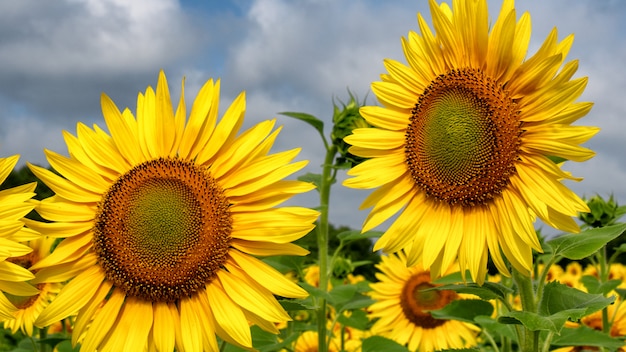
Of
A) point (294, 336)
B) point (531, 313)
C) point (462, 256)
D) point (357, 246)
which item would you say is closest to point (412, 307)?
point (294, 336)

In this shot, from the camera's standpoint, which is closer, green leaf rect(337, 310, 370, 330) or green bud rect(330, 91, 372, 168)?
green bud rect(330, 91, 372, 168)

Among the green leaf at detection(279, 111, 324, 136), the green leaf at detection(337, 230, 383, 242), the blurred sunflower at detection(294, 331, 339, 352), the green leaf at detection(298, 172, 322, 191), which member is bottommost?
the blurred sunflower at detection(294, 331, 339, 352)

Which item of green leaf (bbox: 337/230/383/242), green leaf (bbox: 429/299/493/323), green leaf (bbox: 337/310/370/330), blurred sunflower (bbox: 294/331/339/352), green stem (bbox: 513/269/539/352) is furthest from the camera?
blurred sunflower (bbox: 294/331/339/352)

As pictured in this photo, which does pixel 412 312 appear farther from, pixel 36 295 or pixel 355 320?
pixel 36 295

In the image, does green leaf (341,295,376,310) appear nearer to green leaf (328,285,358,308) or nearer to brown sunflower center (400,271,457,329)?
green leaf (328,285,358,308)

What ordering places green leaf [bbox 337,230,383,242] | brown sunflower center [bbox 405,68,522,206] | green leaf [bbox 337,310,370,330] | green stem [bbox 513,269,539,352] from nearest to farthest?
green stem [bbox 513,269,539,352], brown sunflower center [bbox 405,68,522,206], green leaf [bbox 337,230,383,242], green leaf [bbox 337,310,370,330]

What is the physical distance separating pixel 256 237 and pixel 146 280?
477 millimetres

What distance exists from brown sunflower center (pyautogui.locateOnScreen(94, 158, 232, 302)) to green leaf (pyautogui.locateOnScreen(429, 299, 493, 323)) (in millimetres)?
1547

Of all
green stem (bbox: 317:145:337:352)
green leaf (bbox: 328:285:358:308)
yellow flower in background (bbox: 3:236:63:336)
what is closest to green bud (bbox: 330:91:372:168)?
green stem (bbox: 317:145:337:352)

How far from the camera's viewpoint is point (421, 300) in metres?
5.84

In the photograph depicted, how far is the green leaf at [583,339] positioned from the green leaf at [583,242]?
0.60 m

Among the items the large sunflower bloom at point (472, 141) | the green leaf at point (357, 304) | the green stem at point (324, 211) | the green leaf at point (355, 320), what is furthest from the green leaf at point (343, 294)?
the large sunflower bloom at point (472, 141)

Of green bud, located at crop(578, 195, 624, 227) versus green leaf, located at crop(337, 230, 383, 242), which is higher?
green bud, located at crop(578, 195, 624, 227)

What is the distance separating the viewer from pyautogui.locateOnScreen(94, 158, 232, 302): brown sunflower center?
288 centimetres
